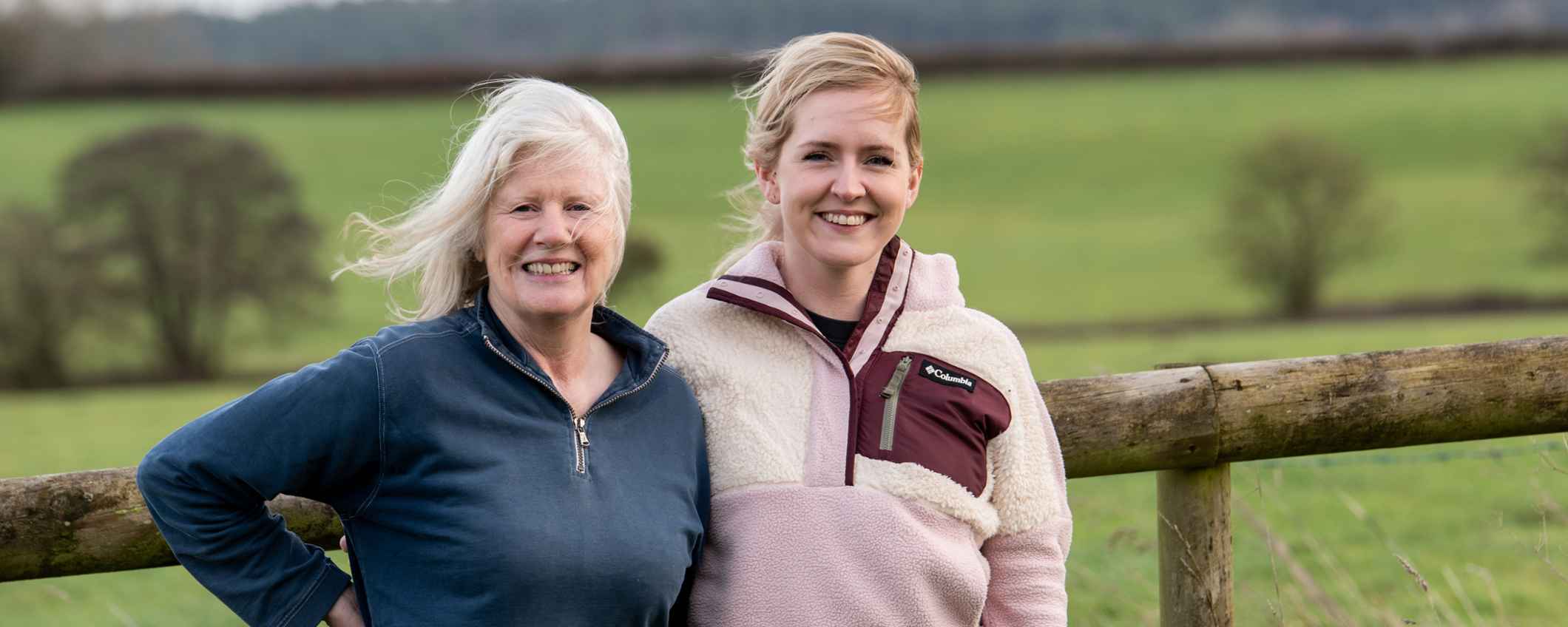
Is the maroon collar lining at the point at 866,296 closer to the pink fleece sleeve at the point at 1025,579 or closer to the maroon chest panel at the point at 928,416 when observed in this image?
the maroon chest panel at the point at 928,416

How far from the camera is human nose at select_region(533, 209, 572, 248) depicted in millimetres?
2383

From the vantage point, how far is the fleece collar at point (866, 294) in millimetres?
2645

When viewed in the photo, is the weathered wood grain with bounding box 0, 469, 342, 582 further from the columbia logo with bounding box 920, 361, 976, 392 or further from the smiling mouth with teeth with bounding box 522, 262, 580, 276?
the columbia logo with bounding box 920, 361, 976, 392

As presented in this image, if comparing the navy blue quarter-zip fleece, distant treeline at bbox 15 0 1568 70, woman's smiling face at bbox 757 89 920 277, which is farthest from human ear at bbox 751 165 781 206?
distant treeline at bbox 15 0 1568 70

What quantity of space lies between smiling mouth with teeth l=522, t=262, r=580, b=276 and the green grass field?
60 cm

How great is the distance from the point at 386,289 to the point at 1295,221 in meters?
38.2

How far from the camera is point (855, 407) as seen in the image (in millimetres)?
2586

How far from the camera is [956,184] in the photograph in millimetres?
52219

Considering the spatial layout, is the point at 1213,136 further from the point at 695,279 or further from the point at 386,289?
the point at 386,289

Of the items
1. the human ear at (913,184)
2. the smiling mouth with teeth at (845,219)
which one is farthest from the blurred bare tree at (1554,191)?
the smiling mouth with teeth at (845,219)

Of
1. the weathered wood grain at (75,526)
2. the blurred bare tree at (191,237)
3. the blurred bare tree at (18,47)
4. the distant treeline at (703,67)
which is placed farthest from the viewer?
the blurred bare tree at (18,47)

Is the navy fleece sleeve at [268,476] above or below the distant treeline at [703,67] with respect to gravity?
below

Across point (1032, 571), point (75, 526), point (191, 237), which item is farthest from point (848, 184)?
point (191, 237)

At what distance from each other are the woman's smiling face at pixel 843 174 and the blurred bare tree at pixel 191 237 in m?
32.8
